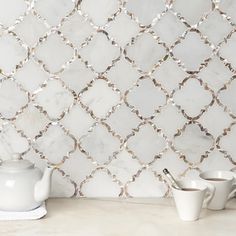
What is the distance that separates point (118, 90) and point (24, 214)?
50 centimetres

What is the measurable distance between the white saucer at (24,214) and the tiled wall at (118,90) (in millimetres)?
206

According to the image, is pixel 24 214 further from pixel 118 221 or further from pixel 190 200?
pixel 190 200

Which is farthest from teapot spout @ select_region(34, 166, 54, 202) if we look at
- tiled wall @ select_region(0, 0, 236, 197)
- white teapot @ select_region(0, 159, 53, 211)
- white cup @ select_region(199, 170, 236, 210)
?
white cup @ select_region(199, 170, 236, 210)

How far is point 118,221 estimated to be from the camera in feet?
5.22

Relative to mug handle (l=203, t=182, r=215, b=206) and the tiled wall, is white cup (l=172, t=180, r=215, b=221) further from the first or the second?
the tiled wall

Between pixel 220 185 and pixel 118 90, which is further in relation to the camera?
pixel 118 90

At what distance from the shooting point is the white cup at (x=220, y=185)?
1670 mm

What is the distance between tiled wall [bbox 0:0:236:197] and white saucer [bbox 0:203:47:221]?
206 millimetres

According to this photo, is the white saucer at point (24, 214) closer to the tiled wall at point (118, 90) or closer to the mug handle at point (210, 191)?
the tiled wall at point (118, 90)

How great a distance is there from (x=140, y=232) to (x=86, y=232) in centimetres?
15

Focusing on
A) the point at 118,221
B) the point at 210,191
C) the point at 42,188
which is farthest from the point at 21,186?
the point at 210,191

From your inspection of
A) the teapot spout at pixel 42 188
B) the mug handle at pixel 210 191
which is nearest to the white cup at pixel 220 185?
the mug handle at pixel 210 191

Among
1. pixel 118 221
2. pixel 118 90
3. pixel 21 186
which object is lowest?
pixel 118 221

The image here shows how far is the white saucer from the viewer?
Result: 1573 mm
